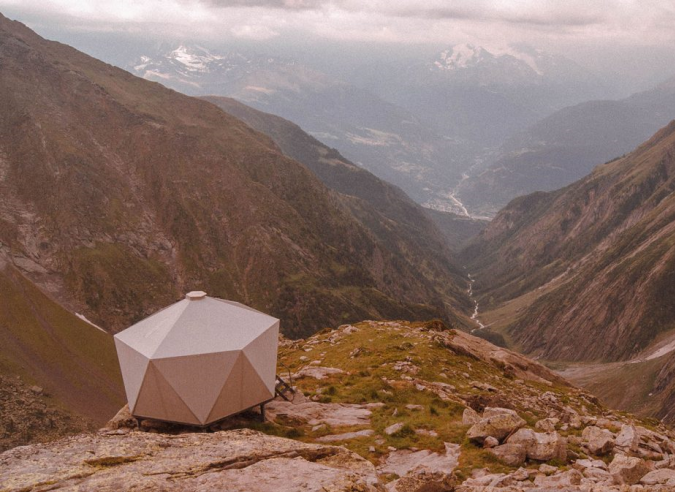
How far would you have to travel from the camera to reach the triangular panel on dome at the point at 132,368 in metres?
32.1

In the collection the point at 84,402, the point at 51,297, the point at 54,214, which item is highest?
the point at 54,214

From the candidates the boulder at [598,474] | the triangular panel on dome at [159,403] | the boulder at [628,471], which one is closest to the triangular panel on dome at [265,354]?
the triangular panel on dome at [159,403]

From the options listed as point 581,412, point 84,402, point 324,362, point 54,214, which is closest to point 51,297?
point 54,214

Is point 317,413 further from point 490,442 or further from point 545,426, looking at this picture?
point 545,426

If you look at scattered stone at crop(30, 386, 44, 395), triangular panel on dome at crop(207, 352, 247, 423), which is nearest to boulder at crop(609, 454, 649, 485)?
triangular panel on dome at crop(207, 352, 247, 423)

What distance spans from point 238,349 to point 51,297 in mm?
164790

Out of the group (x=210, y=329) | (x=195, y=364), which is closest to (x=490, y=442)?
(x=195, y=364)

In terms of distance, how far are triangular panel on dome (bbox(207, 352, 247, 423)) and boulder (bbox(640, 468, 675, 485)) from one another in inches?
913

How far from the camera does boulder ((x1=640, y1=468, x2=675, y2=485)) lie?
2197 cm

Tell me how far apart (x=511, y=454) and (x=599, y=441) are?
664cm

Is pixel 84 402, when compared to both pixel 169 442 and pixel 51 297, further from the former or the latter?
pixel 169 442

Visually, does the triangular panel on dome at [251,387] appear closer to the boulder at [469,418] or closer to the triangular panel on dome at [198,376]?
the triangular panel on dome at [198,376]

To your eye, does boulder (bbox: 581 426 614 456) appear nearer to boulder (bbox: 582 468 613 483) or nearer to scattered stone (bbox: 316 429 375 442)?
boulder (bbox: 582 468 613 483)

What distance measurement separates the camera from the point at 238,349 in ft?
111
